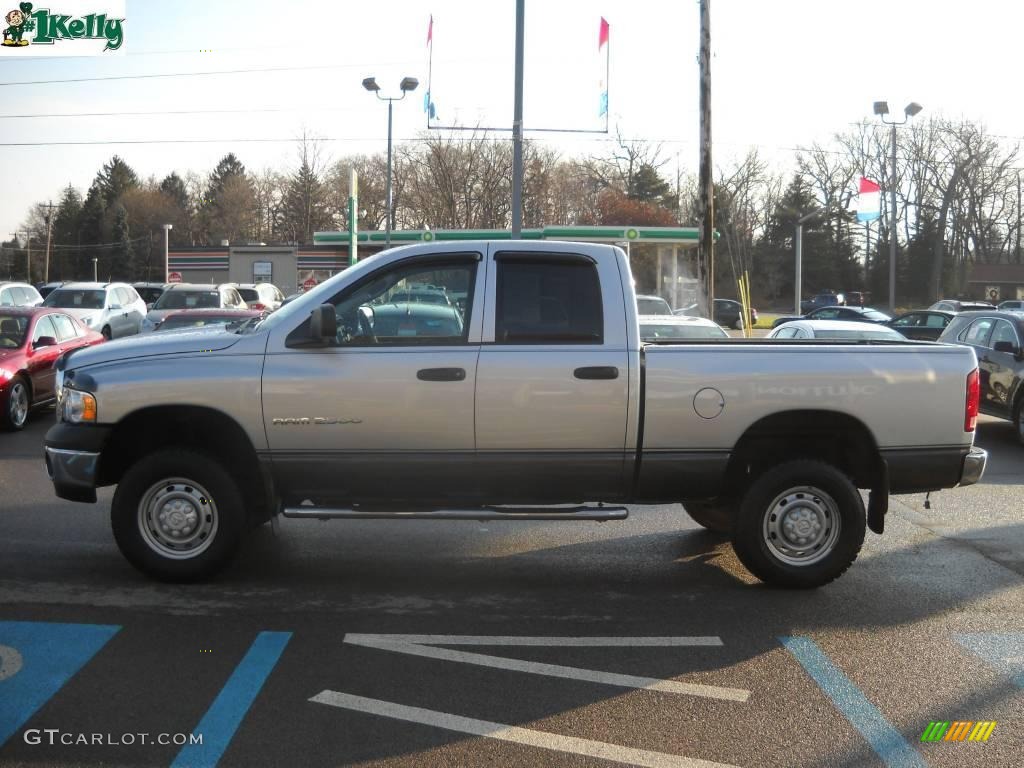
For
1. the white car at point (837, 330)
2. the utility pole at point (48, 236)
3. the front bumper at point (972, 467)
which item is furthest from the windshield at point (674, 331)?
the utility pole at point (48, 236)

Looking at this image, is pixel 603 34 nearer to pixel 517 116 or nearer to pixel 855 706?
pixel 517 116

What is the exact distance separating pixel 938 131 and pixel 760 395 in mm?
77802

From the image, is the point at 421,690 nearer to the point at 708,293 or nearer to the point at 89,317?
the point at 708,293

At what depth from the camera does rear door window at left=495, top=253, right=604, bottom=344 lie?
20.1 feet

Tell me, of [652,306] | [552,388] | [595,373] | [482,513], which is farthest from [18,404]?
[652,306]

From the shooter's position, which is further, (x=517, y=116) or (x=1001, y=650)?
(x=517, y=116)

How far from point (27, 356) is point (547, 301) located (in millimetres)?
9620

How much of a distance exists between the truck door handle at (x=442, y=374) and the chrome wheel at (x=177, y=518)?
156 centimetres

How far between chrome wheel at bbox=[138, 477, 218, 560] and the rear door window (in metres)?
2.12

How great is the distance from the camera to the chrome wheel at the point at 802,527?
6.27 meters

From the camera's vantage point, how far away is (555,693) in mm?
4633

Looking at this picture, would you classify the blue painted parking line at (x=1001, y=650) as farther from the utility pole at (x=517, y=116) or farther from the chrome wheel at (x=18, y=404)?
the utility pole at (x=517, y=116)

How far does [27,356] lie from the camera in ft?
43.1

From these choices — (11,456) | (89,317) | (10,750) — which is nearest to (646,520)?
(10,750)
